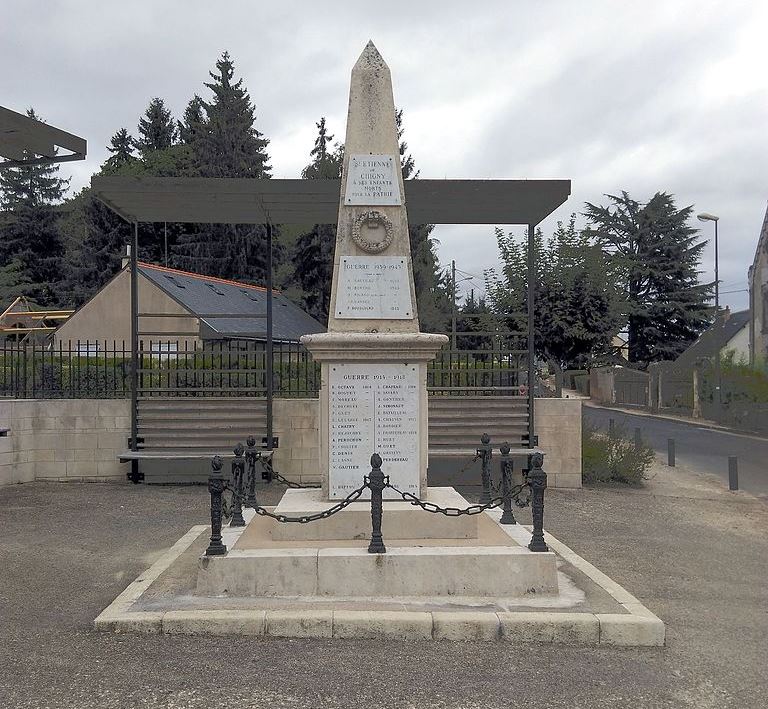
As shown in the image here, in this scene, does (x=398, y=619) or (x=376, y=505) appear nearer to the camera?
(x=398, y=619)

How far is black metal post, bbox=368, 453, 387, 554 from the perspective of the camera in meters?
5.68

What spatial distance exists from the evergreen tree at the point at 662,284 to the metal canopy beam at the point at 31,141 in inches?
1485

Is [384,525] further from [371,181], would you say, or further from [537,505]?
[371,181]

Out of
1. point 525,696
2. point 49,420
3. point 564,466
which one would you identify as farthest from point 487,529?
point 49,420

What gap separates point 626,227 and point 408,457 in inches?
1755

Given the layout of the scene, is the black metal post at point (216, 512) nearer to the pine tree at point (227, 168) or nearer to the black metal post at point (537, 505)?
the black metal post at point (537, 505)

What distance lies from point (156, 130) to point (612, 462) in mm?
52473

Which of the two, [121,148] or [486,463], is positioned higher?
[121,148]

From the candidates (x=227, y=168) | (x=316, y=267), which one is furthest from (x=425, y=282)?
(x=227, y=168)

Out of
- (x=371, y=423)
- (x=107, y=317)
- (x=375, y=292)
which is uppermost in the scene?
(x=107, y=317)

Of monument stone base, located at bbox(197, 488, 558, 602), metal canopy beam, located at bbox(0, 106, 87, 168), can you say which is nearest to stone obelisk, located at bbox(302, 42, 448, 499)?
monument stone base, located at bbox(197, 488, 558, 602)

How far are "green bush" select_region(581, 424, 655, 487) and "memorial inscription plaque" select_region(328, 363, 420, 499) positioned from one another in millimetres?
7113

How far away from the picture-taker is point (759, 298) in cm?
3441

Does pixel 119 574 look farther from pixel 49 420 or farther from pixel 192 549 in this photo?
pixel 49 420
